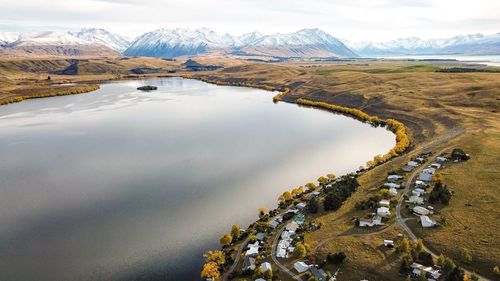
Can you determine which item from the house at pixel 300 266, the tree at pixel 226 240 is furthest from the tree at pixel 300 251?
the tree at pixel 226 240

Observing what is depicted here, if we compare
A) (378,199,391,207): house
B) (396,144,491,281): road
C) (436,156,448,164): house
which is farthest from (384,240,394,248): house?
(436,156,448,164): house

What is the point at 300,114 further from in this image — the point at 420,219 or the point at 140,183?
the point at 420,219

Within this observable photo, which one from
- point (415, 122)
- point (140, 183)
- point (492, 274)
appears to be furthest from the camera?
point (415, 122)

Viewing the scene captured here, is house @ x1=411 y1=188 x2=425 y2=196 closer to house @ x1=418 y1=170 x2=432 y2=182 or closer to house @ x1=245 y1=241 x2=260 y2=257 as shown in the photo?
house @ x1=418 y1=170 x2=432 y2=182

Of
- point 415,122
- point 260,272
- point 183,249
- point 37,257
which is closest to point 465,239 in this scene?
point 260,272

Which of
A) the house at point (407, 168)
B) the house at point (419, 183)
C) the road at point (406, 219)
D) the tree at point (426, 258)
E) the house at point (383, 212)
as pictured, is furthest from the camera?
the house at point (407, 168)

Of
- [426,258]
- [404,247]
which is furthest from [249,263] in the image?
[426,258]

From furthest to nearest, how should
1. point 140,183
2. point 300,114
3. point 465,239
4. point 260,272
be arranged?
point 300,114, point 140,183, point 465,239, point 260,272

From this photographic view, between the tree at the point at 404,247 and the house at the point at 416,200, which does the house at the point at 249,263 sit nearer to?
the tree at the point at 404,247
